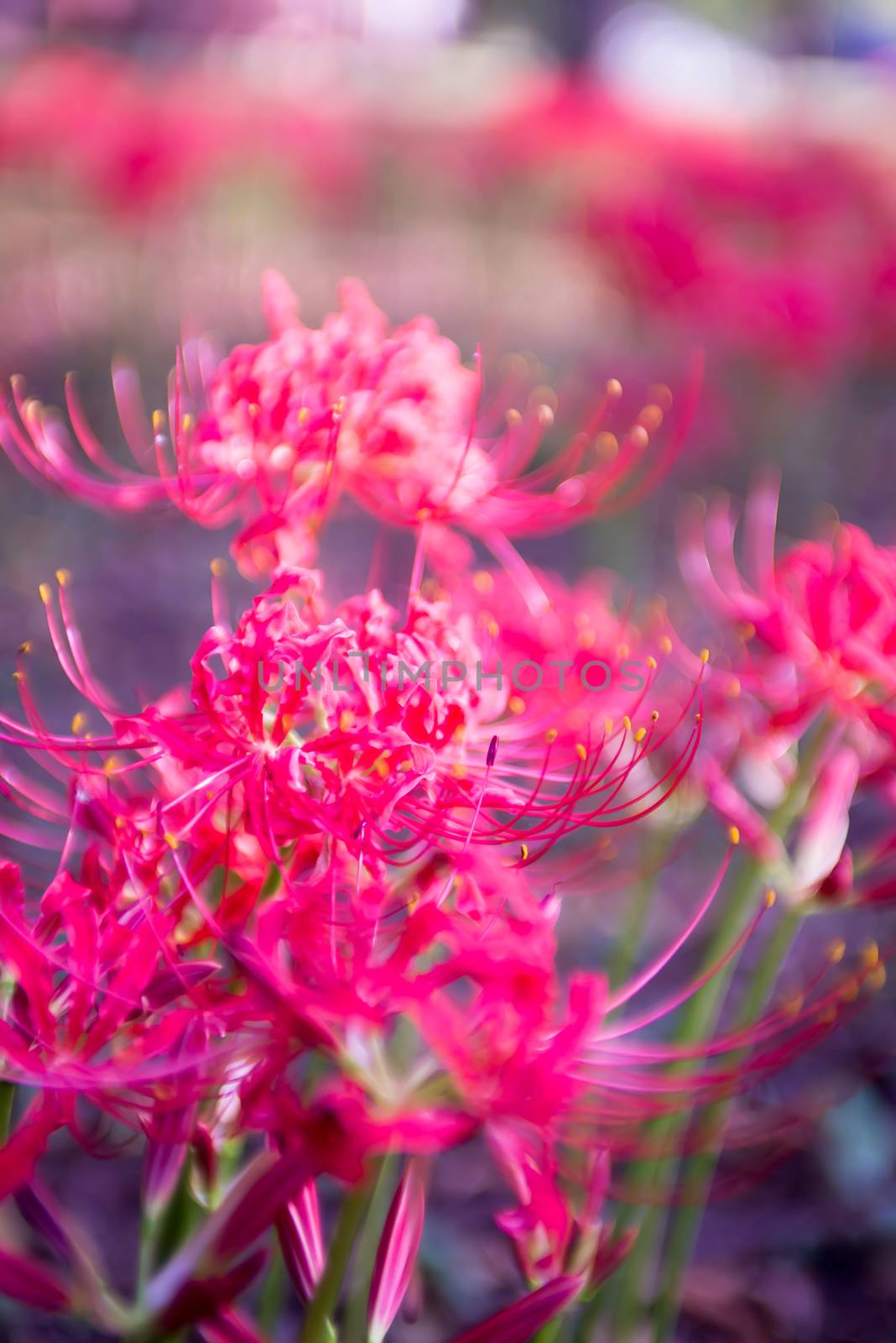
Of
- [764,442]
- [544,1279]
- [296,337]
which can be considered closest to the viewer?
[544,1279]

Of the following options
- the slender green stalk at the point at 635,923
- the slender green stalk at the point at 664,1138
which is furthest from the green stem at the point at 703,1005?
the slender green stalk at the point at 635,923

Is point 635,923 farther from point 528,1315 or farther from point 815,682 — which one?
point 528,1315

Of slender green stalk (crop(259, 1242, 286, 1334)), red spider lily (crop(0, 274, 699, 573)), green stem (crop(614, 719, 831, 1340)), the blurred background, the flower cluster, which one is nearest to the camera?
the flower cluster

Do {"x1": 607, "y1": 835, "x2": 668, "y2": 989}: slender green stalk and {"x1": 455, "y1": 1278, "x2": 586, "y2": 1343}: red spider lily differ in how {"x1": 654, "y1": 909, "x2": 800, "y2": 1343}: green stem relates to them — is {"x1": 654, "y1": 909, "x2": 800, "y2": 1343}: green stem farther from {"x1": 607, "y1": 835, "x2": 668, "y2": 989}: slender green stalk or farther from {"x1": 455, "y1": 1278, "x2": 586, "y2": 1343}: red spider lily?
{"x1": 455, "y1": 1278, "x2": 586, "y2": 1343}: red spider lily

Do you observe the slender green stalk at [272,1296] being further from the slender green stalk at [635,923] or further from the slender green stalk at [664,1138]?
the slender green stalk at [635,923]

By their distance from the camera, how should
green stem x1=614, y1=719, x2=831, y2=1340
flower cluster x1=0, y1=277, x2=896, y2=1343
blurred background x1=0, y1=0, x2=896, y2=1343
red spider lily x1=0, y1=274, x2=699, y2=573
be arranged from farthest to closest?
blurred background x1=0, y1=0, x2=896, y2=1343 → green stem x1=614, y1=719, x2=831, y2=1340 → red spider lily x1=0, y1=274, x2=699, y2=573 → flower cluster x1=0, y1=277, x2=896, y2=1343

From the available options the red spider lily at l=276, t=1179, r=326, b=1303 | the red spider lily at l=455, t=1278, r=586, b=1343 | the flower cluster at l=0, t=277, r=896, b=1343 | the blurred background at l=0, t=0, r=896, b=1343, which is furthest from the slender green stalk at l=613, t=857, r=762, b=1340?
the blurred background at l=0, t=0, r=896, b=1343

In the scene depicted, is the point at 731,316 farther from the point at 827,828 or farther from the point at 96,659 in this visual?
the point at 827,828

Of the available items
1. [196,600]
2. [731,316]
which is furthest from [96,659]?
[731,316]
